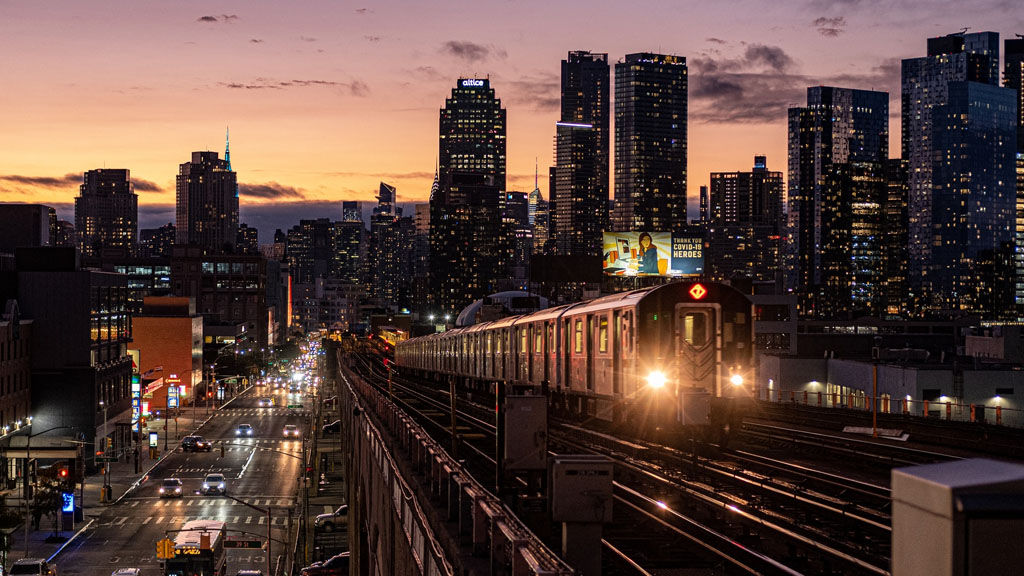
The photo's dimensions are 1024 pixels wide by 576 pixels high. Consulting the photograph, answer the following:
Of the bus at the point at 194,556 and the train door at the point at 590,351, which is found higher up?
the train door at the point at 590,351

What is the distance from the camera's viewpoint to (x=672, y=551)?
13.0m

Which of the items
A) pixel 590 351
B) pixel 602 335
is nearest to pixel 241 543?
pixel 590 351

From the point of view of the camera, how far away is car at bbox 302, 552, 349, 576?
49.9 m

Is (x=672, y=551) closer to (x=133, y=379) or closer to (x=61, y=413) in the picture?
(x=61, y=413)

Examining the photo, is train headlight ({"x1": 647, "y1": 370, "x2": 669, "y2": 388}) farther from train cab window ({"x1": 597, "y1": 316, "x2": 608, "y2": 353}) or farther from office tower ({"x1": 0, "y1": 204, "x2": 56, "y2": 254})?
office tower ({"x1": 0, "y1": 204, "x2": 56, "y2": 254})

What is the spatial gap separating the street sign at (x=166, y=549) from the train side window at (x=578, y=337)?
82.6 ft

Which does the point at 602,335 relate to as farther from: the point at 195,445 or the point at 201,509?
the point at 195,445

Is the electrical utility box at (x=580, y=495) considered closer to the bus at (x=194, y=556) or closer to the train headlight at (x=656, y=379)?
the train headlight at (x=656, y=379)

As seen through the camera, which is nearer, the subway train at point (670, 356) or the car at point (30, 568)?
the subway train at point (670, 356)

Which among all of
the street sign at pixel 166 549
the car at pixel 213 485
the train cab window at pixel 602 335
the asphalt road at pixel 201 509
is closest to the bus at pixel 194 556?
the street sign at pixel 166 549

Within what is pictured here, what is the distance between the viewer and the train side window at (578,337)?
25906mm

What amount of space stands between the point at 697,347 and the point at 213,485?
2091 inches

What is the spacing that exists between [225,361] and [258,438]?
49.1 metres

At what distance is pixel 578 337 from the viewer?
2625 cm
